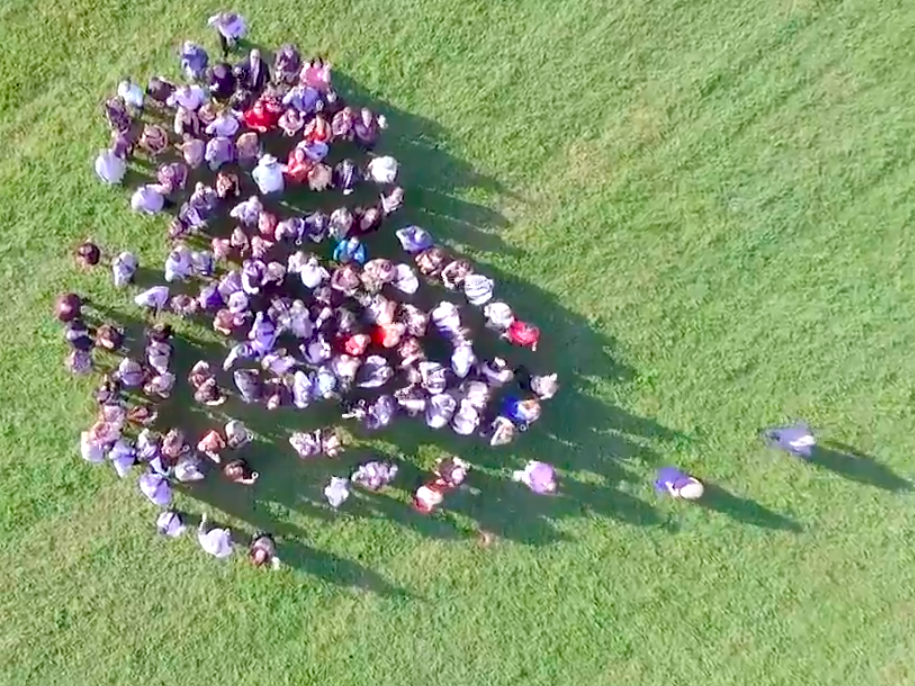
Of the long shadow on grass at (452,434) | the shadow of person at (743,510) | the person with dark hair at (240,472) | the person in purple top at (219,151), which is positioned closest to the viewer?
the person in purple top at (219,151)

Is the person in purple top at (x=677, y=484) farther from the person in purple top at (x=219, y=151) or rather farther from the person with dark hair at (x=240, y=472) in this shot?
the person in purple top at (x=219, y=151)

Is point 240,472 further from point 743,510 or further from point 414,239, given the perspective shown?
point 743,510

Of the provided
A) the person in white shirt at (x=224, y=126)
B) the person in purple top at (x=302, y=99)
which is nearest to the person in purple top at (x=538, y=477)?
the person in purple top at (x=302, y=99)

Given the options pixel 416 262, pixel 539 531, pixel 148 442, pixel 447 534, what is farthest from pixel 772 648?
pixel 148 442

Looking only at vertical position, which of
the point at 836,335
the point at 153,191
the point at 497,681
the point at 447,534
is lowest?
the point at 497,681

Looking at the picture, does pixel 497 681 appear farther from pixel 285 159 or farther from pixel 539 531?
pixel 285 159

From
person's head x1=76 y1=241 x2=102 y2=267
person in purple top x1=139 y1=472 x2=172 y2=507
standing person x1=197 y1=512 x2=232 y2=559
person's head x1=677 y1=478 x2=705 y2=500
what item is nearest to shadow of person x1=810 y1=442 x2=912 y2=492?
person's head x1=677 y1=478 x2=705 y2=500

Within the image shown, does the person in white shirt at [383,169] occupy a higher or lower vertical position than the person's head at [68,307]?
higher

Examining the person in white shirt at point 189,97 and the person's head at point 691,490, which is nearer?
the person in white shirt at point 189,97
